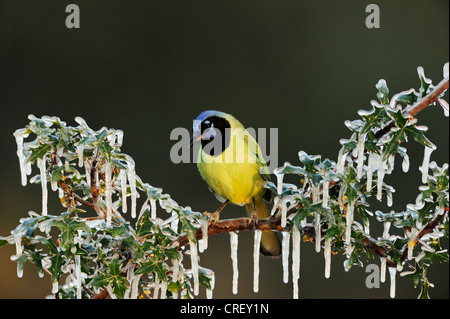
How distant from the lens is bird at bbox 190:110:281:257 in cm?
145

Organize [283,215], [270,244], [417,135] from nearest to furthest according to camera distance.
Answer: [417,135] < [283,215] < [270,244]

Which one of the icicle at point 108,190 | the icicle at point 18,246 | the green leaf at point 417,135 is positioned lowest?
the icicle at point 18,246

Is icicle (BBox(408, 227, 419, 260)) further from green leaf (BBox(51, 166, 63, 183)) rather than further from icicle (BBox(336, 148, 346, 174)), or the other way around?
green leaf (BBox(51, 166, 63, 183))

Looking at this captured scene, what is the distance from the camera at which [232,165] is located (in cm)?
145

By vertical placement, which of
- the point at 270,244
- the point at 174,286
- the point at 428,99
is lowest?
the point at 174,286

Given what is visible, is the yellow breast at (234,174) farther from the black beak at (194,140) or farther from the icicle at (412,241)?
the icicle at (412,241)

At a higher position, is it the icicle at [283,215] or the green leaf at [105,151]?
the green leaf at [105,151]

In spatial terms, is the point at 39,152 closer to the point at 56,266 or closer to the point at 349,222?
the point at 56,266

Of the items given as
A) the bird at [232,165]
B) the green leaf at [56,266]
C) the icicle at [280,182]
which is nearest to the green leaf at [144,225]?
the green leaf at [56,266]

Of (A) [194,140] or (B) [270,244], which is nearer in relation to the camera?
(A) [194,140]

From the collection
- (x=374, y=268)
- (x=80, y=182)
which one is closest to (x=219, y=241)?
(x=374, y=268)

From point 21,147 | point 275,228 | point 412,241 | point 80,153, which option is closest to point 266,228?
point 275,228

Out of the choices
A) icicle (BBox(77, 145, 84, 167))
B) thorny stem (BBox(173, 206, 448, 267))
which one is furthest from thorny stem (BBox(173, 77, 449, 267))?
icicle (BBox(77, 145, 84, 167))

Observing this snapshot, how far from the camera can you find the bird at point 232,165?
1453 mm
